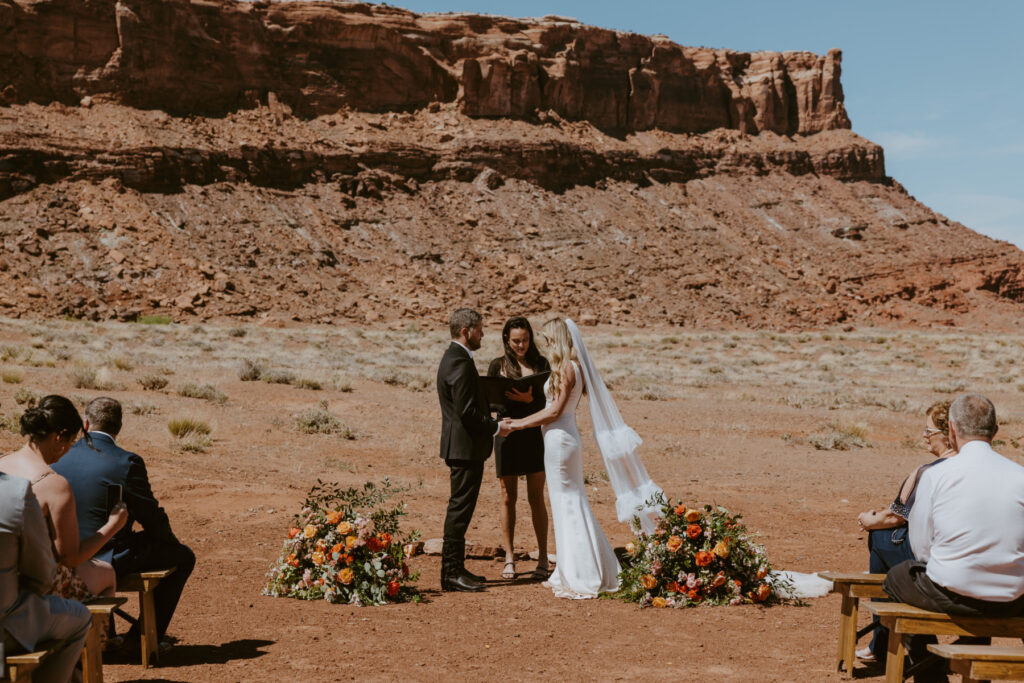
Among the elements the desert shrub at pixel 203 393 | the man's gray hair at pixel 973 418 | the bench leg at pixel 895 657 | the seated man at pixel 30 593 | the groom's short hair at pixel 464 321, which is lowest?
the desert shrub at pixel 203 393

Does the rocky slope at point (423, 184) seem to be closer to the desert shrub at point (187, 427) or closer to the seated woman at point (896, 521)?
the desert shrub at point (187, 427)

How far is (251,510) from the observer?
9.66 m

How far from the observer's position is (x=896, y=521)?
5.22 meters

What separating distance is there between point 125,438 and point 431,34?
61414 mm

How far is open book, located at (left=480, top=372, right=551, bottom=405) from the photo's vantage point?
6992 millimetres

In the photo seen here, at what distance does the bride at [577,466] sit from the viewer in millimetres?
6852

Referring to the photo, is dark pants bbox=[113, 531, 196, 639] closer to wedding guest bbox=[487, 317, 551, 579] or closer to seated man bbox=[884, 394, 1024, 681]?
wedding guest bbox=[487, 317, 551, 579]

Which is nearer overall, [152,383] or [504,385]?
[504,385]

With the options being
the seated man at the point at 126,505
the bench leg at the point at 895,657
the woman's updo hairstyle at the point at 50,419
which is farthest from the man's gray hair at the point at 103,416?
the bench leg at the point at 895,657

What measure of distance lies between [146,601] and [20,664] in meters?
1.68

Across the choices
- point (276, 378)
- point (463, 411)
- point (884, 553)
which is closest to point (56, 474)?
point (463, 411)

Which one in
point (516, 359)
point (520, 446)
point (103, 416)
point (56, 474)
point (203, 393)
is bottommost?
point (203, 393)

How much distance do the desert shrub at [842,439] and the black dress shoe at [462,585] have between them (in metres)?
10.5

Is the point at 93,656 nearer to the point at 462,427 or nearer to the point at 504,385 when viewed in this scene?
the point at 462,427
